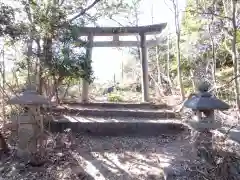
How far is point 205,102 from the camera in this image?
12.8 ft

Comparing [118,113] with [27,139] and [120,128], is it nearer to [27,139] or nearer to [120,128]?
[120,128]

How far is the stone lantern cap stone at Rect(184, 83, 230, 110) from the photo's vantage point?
383 cm

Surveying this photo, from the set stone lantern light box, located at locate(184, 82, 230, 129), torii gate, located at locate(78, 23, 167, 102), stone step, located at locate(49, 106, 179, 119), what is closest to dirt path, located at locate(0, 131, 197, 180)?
stone lantern light box, located at locate(184, 82, 230, 129)

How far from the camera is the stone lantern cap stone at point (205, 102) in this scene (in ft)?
12.6

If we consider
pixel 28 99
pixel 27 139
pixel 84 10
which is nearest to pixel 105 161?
pixel 27 139

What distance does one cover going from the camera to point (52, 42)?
5742 mm

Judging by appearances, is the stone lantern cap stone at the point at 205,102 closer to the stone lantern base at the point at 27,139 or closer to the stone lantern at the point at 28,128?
the stone lantern at the point at 28,128

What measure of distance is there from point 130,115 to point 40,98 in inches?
149

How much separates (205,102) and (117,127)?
311 centimetres

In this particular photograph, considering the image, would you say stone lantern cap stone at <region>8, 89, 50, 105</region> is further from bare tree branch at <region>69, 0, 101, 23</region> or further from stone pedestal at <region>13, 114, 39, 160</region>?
bare tree branch at <region>69, 0, 101, 23</region>

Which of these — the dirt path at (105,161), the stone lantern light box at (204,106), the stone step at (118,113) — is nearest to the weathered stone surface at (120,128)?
the dirt path at (105,161)

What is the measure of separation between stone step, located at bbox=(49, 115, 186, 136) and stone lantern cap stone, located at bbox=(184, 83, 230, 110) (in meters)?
2.66

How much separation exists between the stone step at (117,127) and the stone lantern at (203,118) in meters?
2.51

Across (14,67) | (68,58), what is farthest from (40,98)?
(14,67)
